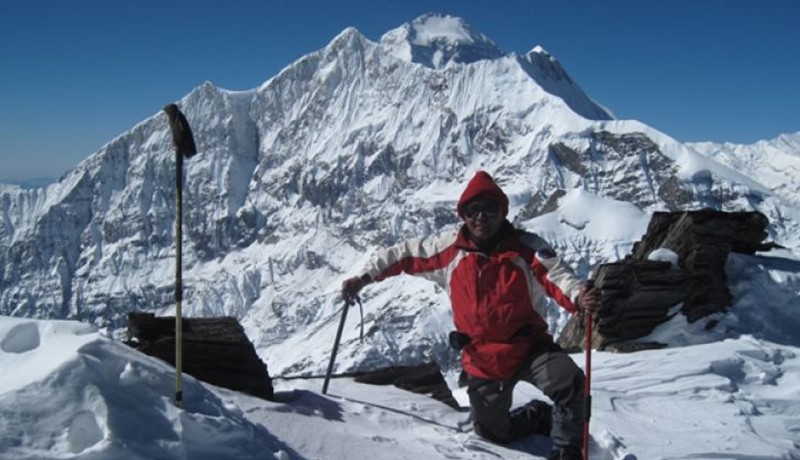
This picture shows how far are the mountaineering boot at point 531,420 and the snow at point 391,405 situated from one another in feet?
0.35

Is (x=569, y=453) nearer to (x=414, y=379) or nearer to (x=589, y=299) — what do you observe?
(x=589, y=299)

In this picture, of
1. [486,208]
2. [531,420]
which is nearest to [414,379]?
[531,420]

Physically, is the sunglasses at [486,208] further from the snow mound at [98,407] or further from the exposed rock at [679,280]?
the exposed rock at [679,280]

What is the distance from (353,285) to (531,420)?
2066 mm

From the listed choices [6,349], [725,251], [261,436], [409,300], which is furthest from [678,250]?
[409,300]

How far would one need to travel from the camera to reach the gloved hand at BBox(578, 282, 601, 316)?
5.55m

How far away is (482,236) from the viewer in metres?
6.50

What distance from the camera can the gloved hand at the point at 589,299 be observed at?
5.55 metres

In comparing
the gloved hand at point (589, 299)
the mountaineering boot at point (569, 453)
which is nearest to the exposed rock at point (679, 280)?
the mountaineering boot at point (569, 453)

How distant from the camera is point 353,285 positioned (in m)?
7.08

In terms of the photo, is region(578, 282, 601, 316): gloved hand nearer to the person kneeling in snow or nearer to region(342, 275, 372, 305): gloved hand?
the person kneeling in snow

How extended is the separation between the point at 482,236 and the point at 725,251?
7.31m

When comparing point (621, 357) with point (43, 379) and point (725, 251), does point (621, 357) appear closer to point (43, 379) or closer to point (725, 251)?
point (725, 251)

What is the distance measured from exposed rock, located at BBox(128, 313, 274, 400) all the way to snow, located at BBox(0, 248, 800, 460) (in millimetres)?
274
